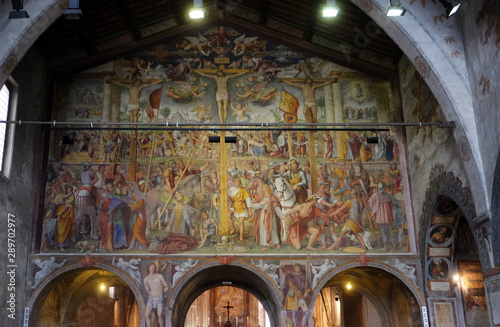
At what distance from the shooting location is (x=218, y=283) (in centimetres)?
2253

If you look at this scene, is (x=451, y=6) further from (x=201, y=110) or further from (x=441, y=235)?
(x=201, y=110)

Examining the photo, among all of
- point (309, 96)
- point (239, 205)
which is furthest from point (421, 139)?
point (239, 205)

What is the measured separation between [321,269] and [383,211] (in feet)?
9.68

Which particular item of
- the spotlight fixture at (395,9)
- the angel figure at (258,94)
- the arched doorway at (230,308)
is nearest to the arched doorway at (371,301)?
the angel figure at (258,94)

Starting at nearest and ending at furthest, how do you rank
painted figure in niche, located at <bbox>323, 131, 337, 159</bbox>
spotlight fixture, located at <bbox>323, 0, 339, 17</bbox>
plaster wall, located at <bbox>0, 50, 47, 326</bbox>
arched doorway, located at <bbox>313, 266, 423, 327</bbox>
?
spotlight fixture, located at <bbox>323, 0, 339, 17</bbox> → plaster wall, located at <bbox>0, 50, 47, 326</bbox> → arched doorway, located at <bbox>313, 266, 423, 327</bbox> → painted figure in niche, located at <bbox>323, 131, 337, 159</bbox>

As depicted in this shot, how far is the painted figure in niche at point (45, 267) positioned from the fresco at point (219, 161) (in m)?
0.48

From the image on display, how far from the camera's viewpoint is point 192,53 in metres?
20.2

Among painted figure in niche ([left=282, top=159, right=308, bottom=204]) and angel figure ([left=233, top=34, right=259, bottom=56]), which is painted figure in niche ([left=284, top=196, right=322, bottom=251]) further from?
angel figure ([left=233, top=34, right=259, bottom=56])

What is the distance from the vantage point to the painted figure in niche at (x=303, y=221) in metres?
18.4

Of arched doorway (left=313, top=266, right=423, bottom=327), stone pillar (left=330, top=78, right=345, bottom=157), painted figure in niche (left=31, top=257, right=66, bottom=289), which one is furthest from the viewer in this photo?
stone pillar (left=330, top=78, right=345, bottom=157)

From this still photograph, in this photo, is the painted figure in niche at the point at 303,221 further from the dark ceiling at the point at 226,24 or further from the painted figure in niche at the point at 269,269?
the dark ceiling at the point at 226,24

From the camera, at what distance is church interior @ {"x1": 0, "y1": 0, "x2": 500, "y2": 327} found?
57.5 feet

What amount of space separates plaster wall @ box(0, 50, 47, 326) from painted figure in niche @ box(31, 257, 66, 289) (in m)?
0.40

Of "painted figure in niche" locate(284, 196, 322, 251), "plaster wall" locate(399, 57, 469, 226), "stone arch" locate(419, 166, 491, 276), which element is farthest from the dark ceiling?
"painted figure in niche" locate(284, 196, 322, 251)
